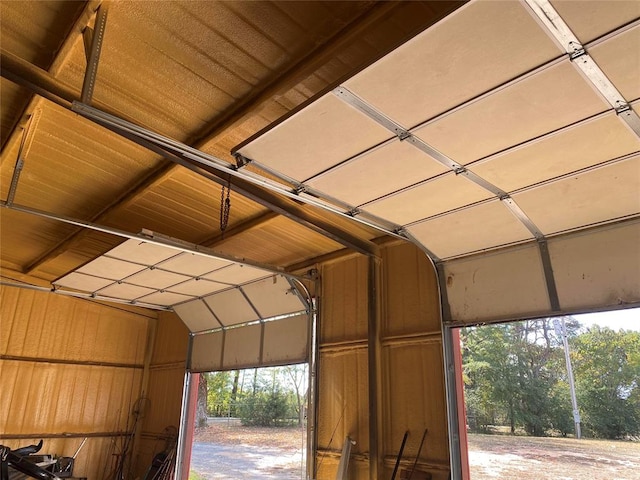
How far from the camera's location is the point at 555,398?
7559 mm

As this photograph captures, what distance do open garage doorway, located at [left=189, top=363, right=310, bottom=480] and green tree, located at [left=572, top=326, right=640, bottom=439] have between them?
229 inches

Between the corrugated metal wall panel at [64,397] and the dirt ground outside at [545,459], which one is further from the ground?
the corrugated metal wall panel at [64,397]

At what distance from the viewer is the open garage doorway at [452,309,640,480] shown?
6.54 m

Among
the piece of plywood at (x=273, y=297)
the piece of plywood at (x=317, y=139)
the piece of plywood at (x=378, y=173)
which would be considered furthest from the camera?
the piece of plywood at (x=273, y=297)

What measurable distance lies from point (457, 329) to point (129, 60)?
13.0 ft

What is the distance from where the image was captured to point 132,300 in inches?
344

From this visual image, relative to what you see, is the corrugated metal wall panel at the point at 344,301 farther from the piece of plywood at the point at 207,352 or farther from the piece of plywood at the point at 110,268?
the piece of plywood at the point at 110,268

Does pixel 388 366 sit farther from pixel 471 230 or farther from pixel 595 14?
pixel 595 14

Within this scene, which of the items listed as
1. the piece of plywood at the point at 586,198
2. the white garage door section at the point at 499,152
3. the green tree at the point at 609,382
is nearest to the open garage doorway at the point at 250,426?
the green tree at the point at 609,382

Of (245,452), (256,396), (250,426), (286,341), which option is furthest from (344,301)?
(250,426)

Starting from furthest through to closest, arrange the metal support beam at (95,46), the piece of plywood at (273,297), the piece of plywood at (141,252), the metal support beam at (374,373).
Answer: the piece of plywood at (273,297)
the piece of plywood at (141,252)
the metal support beam at (374,373)
the metal support beam at (95,46)

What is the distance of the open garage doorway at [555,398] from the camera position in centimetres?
654

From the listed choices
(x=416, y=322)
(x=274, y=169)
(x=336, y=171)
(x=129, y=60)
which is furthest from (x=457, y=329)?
(x=129, y=60)

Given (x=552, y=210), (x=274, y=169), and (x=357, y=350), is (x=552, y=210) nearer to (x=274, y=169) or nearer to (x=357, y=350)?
(x=274, y=169)
